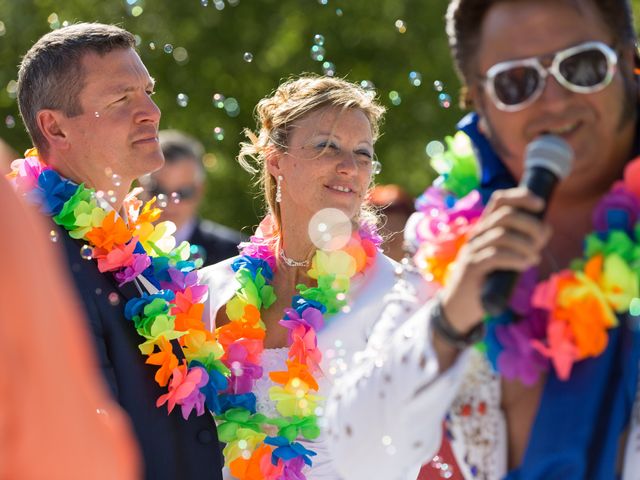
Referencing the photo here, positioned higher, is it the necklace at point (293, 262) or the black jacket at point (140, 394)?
the necklace at point (293, 262)

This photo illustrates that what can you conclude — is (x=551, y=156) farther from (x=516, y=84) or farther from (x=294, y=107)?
(x=294, y=107)

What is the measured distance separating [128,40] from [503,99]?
2.27m

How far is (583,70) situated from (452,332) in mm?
496

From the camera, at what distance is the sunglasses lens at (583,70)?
6.33ft

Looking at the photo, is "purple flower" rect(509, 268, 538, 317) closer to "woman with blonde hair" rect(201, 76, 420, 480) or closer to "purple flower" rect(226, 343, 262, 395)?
"woman with blonde hair" rect(201, 76, 420, 480)

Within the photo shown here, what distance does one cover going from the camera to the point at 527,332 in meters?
1.99

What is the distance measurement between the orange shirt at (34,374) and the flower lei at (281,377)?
2.36 meters

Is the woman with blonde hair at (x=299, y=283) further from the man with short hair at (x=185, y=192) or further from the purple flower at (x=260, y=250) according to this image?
the man with short hair at (x=185, y=192)

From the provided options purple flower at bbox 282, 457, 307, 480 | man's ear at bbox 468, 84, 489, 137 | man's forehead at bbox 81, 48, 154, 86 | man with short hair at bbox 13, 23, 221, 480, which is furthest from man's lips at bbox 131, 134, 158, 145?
man's ear at bbox 468, 84, 489, 137

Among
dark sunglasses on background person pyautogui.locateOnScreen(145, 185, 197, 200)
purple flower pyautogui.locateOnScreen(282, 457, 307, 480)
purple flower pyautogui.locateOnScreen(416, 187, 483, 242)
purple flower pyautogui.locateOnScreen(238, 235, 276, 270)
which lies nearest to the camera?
purple flower pyautogui.locateOnScreen(416, 187, 483, 242)

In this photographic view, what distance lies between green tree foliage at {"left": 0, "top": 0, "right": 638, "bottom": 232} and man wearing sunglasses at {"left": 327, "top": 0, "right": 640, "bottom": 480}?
9638 millimetres

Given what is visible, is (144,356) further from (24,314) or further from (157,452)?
Answer: (24,314)

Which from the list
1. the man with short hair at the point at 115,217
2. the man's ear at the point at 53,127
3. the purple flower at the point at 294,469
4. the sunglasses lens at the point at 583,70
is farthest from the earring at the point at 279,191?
the sunglasses lens at the point at 583,70

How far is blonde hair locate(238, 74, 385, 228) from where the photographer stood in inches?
158
